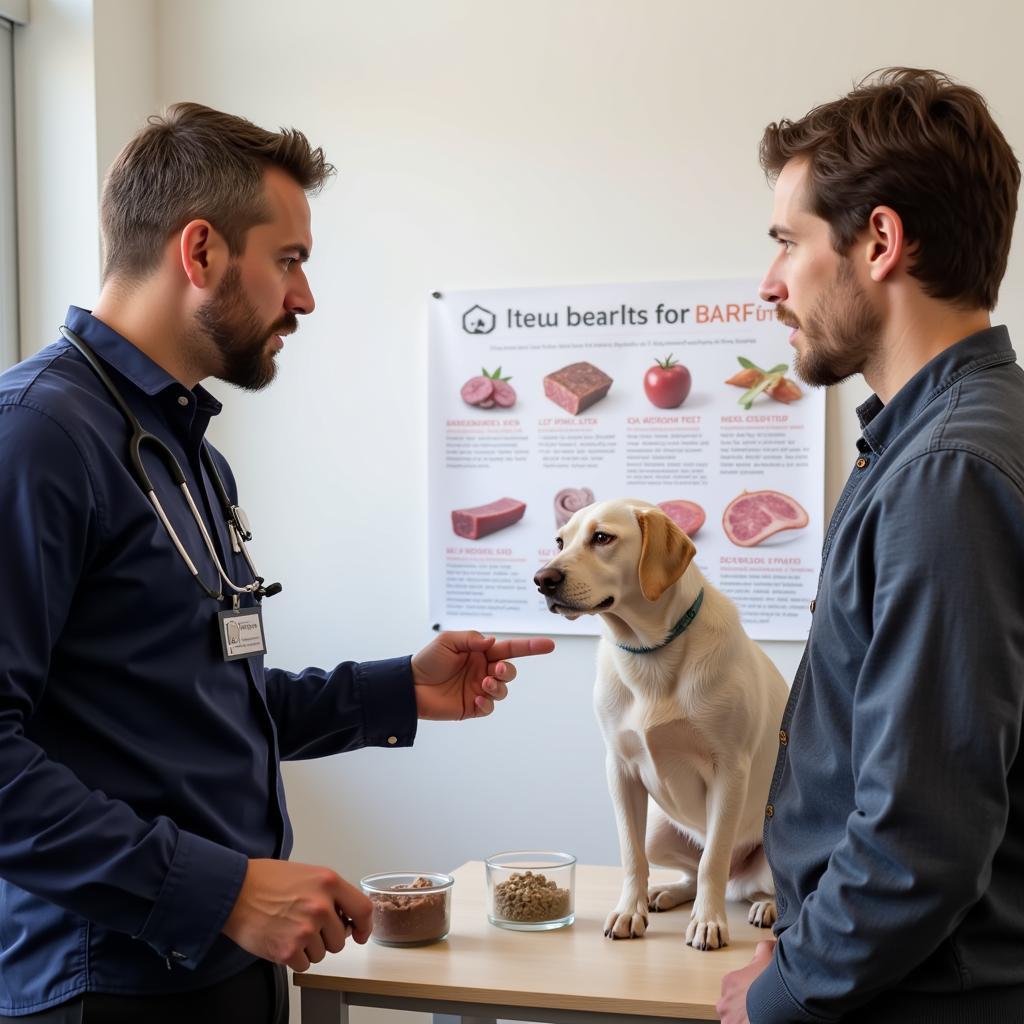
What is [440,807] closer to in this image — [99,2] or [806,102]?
[806,102]

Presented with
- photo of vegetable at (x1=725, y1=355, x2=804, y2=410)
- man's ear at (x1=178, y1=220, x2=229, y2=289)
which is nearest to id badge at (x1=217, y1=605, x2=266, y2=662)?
man's ear at (x1=178, y1=220, x2=229, y2=289)

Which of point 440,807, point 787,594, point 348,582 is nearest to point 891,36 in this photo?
point 787,594

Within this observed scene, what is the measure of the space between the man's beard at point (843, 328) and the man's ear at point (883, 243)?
0.08 ft

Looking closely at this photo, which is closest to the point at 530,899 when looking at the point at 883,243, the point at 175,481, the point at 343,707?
the point at 343,707

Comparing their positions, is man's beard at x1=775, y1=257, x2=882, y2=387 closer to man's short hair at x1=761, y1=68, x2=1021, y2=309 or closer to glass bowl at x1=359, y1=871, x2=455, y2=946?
man's short hair at x1=761, y1=68, x2=1021, y2=309

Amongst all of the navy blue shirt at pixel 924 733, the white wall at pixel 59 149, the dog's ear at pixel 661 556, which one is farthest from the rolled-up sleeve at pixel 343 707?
the white wall at pixel 59 149

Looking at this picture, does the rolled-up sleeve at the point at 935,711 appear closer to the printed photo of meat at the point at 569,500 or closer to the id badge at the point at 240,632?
the id badge at the point at 240,632

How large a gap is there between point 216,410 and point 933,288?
2.68 feet

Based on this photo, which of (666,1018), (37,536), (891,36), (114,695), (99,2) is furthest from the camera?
(99,2)

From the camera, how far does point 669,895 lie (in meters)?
1.70

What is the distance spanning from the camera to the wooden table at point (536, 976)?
1350 millimetres

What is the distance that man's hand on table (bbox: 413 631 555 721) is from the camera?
1621mm

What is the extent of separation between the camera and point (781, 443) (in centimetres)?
280

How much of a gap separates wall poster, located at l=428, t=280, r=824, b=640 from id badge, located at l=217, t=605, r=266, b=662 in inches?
64.4
